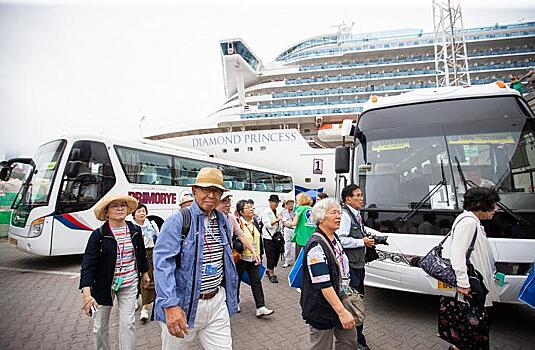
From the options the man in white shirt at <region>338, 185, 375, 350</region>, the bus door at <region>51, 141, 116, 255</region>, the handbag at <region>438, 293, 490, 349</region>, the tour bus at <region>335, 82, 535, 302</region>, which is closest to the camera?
the handbag at <region>438, 293, 490, 349</region>

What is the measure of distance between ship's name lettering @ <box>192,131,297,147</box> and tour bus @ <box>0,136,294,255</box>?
13221 mm

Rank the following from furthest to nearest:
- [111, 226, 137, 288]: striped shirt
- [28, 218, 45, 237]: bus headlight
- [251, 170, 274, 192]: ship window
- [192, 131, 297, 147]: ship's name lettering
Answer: [192, 131, 297, 147]: ship's name lettering → [251, 170, 274, 192]: ship window → [28, 218, 45, 237]: bus headlight → [111, 226, 137, 288]: striped shirt

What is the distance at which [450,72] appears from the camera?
25688 mm

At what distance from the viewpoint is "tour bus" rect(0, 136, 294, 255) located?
581 centimetres

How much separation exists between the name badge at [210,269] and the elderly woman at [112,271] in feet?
3.27

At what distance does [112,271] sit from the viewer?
2340 millimetres

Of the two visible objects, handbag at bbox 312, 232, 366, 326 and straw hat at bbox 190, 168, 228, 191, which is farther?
handbag at bbox 312, 232, 366, 326

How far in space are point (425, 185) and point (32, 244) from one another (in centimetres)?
730

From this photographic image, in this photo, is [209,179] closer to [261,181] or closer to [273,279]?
[273,279]

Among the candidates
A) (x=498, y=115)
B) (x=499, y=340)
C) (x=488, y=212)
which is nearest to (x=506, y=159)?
(x=498, y=115)

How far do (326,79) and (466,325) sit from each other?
95.3 feet

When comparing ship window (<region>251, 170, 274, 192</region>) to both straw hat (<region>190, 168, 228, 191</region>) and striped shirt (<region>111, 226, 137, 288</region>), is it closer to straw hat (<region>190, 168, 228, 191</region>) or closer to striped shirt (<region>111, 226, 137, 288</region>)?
striped shirt (<region>111, 226, 137, 288</region>)

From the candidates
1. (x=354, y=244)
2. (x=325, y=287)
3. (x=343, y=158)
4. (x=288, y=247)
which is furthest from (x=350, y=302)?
(x=288, y=247)

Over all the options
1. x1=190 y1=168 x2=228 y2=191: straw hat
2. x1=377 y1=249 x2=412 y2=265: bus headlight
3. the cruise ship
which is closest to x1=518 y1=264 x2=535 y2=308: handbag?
x1=377 y1=249 x2=412 y2=265: bus headlight
